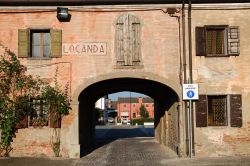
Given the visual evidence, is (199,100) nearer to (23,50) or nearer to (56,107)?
(56,107)

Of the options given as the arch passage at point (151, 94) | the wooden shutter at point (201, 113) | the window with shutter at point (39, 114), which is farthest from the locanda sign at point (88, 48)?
the wooden shutter at point (201, 113)

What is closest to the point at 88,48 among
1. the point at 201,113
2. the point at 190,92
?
the point at 190,92

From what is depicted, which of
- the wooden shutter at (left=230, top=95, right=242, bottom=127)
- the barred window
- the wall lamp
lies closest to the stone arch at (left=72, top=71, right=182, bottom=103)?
the barred window

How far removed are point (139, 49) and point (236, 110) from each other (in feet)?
15.2

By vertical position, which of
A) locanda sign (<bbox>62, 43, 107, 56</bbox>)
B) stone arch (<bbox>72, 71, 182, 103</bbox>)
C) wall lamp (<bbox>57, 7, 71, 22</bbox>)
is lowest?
stone arch (<bbox>72, 71, 182, 103</bbox>)

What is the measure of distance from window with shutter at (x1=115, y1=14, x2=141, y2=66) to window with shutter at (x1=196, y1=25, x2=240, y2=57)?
246 centimetres

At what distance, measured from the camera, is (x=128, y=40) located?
1719cm

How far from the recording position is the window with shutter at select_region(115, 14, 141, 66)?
1717 centimetres

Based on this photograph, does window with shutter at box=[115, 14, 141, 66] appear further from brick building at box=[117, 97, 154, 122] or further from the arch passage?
brick building at box=[117, 97, 154, 122]

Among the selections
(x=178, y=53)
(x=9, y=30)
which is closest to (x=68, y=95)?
(x=9, y=30)

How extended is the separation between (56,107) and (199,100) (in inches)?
229

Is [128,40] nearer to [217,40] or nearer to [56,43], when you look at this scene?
[56,43]

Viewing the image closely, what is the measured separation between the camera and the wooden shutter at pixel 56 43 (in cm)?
1709

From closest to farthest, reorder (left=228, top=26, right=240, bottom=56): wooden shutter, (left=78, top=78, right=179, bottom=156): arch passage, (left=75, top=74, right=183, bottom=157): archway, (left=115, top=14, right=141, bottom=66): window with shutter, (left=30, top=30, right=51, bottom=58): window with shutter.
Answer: (left=228, top=26, right=240, bottom=56): wooden shutter < (left=115, top=14, right=141, bottom=66): window with shutter < (left=30, top=30, right=51, bottom=58): window with shutter < (left=75, top=74, right=183, bottom=157): archway < (left=78, top=78, right=179, bottom=156): arch passage
